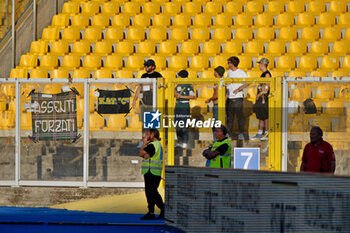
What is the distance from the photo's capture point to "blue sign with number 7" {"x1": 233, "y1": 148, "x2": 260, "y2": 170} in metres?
11.9

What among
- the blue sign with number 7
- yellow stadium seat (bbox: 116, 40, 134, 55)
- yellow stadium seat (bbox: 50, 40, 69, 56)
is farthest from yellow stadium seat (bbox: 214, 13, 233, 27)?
the blue sign with number 7

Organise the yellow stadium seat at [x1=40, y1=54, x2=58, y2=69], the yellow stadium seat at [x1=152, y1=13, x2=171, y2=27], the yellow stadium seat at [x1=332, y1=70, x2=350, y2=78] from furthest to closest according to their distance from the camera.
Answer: the yellow stadium seat at [x1=152, y1=13, x2=171, y2=27]
the yellow stadium seat at [x1=40, y1=54, x2=58, y2=69]
the yellow stadium seat at [x1=332, y1=70, x2=350, y2=78]

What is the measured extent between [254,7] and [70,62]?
5.17 meters

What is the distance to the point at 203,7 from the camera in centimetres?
1877

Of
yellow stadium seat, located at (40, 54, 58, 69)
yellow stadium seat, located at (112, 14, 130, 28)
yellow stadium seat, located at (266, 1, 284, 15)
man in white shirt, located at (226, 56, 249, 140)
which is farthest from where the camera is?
yellow stadium seat, located at (112, 14, 130, 28)

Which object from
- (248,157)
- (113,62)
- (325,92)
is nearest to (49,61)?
(113,62)

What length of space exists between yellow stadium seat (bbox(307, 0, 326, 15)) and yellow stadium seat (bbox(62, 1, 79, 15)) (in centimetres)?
643

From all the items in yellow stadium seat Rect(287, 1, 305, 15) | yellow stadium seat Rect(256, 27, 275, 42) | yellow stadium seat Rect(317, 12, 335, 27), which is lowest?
yellow stadium seat Rect(256, 27, 275, 42)

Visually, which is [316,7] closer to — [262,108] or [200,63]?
[200,63]

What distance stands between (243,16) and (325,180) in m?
11.5

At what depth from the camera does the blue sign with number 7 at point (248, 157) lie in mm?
11852

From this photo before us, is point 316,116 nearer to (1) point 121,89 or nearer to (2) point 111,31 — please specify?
(1) point 121,89

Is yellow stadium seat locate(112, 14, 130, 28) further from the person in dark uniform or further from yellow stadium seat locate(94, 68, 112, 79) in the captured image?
the person in dark uniform

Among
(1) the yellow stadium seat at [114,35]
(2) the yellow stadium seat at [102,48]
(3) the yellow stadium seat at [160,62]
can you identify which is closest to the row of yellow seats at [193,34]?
(1) the yellow stadium seat at [114,35]
